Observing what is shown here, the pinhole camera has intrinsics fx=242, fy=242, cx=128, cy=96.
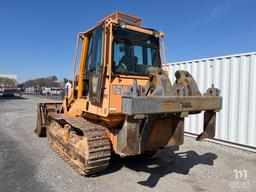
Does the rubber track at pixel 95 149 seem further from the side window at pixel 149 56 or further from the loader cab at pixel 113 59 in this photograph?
the side window at pixel 149 56

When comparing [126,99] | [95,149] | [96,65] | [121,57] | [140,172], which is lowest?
[140,172]

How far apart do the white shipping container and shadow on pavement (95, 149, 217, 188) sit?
1419 mm

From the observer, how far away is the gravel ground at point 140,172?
4602 millimetres

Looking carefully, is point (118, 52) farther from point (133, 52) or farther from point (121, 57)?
point (133, 52)

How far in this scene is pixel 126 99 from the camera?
3762 millimetres

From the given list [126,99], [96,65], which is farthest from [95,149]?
[96,65]

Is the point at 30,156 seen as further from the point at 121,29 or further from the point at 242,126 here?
the point at 242,126

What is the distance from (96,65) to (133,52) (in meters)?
0.85

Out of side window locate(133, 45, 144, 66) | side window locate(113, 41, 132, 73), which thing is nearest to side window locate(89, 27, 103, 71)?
side window locate(113, 41, 132, 73)

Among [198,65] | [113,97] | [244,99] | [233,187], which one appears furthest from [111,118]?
[198,65]

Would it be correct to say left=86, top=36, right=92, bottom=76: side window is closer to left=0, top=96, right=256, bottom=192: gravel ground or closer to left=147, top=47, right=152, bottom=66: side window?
left=147, top=47, right=152, bottom=66: side window

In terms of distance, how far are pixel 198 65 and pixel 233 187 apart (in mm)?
5414

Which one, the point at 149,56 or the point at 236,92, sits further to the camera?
the point at 236,92

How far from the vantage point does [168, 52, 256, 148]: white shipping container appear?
7418mm
